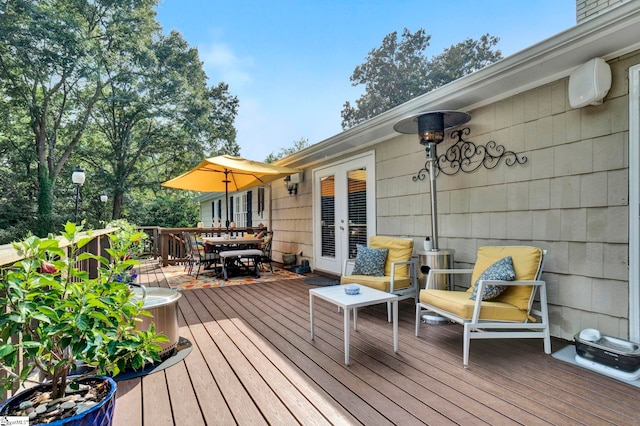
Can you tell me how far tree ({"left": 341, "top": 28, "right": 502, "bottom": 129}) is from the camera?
1811 centimetres

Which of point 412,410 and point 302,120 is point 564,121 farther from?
point 302,120

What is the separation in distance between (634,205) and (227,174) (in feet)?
20.1

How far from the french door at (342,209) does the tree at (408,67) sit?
48.6 ft

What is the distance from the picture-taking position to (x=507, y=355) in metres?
2.55

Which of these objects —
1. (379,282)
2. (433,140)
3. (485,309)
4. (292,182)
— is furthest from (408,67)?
(485,309)

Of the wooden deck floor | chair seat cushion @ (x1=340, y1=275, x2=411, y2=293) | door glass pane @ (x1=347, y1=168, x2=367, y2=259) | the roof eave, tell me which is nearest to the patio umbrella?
door glass pane @ (x1=347, y1=168, x2=367, y2=259)

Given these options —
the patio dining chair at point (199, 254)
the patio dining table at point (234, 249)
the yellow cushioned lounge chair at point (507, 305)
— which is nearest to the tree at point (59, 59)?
the patio dining chair at point (199, 254)

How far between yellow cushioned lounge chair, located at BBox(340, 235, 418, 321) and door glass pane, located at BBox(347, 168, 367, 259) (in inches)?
47.0

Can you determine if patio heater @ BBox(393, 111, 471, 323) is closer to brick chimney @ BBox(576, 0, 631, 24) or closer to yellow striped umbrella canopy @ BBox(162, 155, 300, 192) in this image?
brick chimney @ BBox(576, 0, 631, 24)

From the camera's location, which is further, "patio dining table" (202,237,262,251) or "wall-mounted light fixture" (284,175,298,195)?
"wall-mounted light fixture" (284,175,298,195)

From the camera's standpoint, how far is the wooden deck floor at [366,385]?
1766mm

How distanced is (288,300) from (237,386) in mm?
2218

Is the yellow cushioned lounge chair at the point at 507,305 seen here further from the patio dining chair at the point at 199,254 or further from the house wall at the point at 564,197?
the patio dining chair at the point at 199,254

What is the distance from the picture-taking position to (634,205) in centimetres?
240
